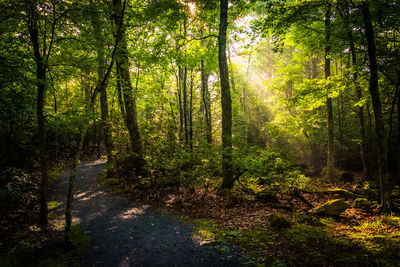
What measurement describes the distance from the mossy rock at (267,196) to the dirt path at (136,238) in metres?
3.78

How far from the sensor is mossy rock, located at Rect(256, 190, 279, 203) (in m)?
8.12

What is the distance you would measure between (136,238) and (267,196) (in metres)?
5.73

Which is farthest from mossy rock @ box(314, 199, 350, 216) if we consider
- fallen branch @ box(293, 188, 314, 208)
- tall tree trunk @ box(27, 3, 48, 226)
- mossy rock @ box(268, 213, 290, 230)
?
tall tree trunk @ box(27, 3, 48, 226)

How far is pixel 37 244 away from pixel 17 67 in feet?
15.9

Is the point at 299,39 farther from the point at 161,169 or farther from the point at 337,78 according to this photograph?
the point at 161,169

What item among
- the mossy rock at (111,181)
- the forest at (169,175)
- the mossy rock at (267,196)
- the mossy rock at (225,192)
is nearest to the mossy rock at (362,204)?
the forest at (169,175)

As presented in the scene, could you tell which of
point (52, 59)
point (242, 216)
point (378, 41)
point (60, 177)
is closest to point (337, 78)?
point (378, 41)

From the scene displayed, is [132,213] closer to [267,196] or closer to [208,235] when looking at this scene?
[208,235]

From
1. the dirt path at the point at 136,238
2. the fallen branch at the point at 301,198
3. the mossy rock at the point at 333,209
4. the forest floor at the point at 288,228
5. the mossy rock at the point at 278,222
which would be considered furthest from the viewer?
the fallen branch at the point at 301,198

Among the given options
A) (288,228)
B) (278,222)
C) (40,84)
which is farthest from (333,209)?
(40,84)

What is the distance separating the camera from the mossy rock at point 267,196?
8.12 meters

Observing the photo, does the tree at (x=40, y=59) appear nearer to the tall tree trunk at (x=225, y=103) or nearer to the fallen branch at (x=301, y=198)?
the tall tree trunk at (x=225, y=103)

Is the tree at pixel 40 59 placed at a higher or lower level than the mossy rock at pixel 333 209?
higher

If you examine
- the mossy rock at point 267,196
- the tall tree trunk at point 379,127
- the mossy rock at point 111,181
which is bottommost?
the mossy rock at point 267,196
